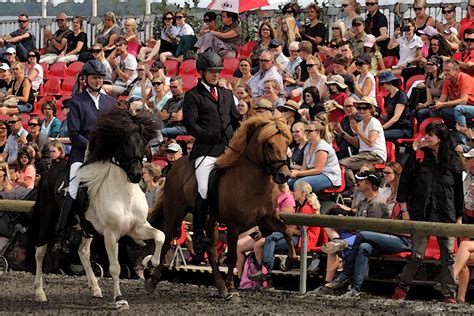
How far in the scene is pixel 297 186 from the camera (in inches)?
577

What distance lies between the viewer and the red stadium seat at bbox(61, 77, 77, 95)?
79.4 feet

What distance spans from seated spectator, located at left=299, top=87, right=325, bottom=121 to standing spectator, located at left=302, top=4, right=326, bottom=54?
3.20 meters

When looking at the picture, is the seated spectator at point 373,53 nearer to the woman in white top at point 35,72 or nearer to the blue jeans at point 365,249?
the blue jeans at point 365,249

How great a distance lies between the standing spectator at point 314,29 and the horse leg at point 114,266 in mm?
9088

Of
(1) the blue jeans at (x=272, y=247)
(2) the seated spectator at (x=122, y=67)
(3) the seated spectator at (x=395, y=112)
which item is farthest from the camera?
(2) the seated spectator at (x=122, y=67)

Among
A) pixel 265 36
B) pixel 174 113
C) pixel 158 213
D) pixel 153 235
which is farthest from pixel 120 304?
pixel 265 36

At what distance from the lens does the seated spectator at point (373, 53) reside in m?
19.2

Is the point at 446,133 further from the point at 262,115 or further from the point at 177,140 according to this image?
the point at 177,140

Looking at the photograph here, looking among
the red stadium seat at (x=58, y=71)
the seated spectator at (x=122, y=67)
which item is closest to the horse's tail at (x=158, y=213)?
the seated spectator at (x=122, y=67)

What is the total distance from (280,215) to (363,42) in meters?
6.38

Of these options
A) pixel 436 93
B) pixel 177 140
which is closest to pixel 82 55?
pixel 177 140

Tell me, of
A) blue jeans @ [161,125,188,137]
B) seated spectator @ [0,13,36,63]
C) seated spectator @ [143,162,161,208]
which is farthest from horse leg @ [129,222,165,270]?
seated spectator @ [0,13,36,63]

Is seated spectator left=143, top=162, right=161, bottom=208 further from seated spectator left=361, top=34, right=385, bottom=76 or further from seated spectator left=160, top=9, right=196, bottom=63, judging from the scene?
seated spectator left=160, top=9, right=196, bottom=63

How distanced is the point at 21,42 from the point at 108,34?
274cm
